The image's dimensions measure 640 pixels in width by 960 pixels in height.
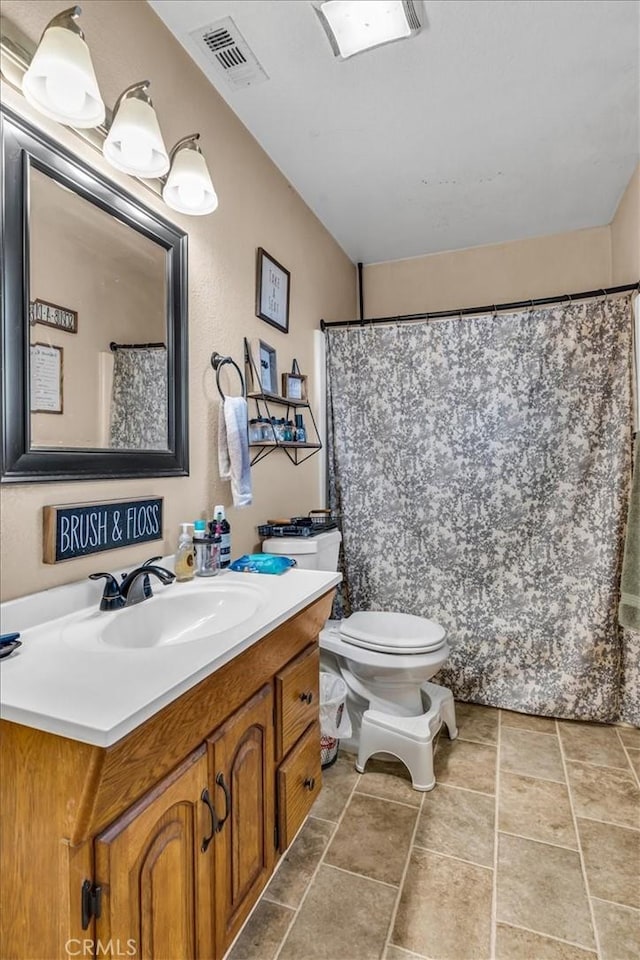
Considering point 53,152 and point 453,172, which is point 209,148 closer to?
point 53,152

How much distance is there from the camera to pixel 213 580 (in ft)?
4.75

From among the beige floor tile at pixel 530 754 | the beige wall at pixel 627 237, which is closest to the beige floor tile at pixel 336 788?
the beige floor tile at pixel 530 754

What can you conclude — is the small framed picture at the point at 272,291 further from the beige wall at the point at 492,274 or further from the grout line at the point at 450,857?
the grout line at the point at 450,857

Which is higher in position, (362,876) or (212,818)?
(212,818)

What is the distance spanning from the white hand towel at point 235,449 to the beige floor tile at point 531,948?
1376mm

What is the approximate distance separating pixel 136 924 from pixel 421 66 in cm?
237

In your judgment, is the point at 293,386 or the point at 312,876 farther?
the point at 293,386

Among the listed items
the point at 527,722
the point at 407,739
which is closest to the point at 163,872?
the point at 407,739

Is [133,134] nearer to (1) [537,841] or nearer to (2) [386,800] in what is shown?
(2) [386,800]

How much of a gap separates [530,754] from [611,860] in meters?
0.54

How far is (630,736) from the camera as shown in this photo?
6.95 feet

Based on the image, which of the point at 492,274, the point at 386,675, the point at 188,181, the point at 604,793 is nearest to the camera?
the point at 188,181

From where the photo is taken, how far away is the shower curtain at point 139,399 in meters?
1.29

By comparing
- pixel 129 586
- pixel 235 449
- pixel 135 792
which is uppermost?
pixel 235 449
